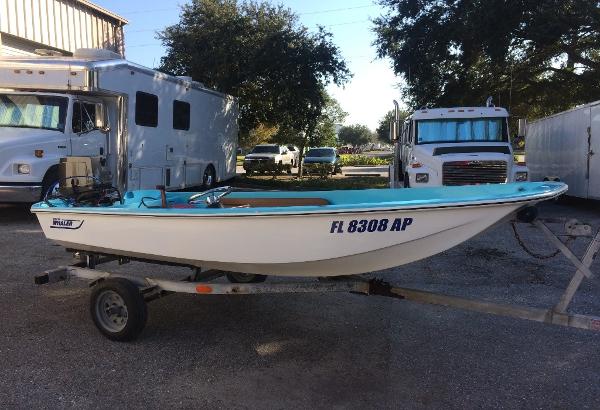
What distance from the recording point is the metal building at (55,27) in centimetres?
1611

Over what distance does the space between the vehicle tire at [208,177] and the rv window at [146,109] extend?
325 centimetres

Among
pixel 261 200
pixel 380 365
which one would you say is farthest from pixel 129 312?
pixel 380 365

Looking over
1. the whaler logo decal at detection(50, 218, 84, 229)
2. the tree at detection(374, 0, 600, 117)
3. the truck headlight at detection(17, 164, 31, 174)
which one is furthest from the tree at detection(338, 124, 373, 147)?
the whaler logo decal at detection(50, 218, 84, 229)

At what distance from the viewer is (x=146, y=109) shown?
1199 cm

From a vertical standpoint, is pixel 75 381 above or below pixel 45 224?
below

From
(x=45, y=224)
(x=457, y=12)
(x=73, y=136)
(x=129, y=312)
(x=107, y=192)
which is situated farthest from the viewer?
(x=457, y=12)

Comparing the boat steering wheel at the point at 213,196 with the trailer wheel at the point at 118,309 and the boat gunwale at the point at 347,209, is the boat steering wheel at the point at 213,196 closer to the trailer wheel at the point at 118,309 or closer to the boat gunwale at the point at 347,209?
the boat gunwale at the point at 347,209

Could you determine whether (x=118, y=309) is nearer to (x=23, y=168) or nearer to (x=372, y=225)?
(x=372, y=225)

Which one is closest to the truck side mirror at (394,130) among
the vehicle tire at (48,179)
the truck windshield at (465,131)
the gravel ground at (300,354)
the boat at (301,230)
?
the truck windshield at (465,131)

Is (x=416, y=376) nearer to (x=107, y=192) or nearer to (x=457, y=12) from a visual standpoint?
(x=107, y=192)

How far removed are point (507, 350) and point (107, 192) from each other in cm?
411

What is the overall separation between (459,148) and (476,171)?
850mm

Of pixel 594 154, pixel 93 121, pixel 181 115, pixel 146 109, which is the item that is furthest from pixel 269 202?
pixel 594 154

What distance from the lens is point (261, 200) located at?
5.16m
